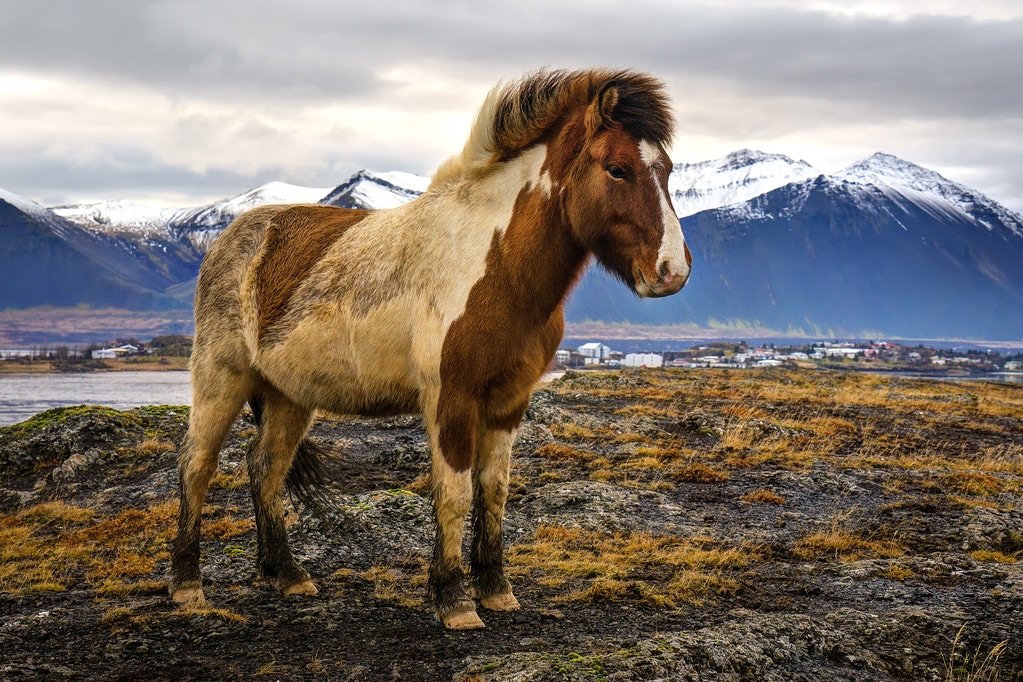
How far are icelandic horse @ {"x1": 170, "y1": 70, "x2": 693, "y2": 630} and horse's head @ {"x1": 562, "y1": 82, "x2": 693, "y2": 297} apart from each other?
14 mm

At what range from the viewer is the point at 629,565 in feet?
31.3

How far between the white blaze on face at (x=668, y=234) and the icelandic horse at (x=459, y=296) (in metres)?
0.02

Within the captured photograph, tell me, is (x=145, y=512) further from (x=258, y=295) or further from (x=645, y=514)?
(x=645, y=514)

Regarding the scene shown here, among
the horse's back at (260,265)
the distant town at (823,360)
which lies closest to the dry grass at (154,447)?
the horse's back at (260,265)

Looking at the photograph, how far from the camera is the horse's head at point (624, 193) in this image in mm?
6719

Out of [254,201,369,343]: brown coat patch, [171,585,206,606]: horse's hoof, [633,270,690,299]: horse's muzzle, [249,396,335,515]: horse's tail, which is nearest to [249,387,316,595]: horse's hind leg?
[249,396,335,515]: horse's tail

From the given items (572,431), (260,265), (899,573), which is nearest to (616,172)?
(260,265)

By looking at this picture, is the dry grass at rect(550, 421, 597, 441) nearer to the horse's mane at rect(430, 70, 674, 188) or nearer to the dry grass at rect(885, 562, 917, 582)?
the dry grass at rect(885, 562, 917, 582)

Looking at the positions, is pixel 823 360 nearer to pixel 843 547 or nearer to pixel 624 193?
pixel 843 547

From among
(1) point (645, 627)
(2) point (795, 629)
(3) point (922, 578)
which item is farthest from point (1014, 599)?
(1) point (645, 627)

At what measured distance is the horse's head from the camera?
22.0ft

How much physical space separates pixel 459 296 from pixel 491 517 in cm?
212

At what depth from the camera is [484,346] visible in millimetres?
7016

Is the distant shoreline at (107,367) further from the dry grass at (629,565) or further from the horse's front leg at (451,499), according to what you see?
the horse's front leg at (451,499)
